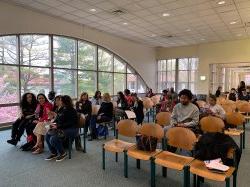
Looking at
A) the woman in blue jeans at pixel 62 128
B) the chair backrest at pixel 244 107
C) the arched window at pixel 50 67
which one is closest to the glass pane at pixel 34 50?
the arched window at pixel 50 67

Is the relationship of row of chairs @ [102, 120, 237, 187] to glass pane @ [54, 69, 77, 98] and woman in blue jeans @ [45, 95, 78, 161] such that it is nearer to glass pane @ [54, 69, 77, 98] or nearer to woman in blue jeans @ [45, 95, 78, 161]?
woman in blue jeans @ [45, 95, 78, 161]

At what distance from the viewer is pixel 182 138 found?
3119 mm

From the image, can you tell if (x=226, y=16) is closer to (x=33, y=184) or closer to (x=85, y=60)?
(x=85, y=60)

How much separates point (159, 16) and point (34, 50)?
14.0 ft

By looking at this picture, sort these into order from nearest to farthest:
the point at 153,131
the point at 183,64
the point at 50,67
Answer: the point at 153,131 → the point at 50,67 → the point at 183,64

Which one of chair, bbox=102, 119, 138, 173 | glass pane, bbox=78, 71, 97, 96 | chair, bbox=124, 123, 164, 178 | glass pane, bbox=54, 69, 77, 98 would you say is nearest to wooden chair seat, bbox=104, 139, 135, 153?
chair, bbox=102, 119, 138, 173

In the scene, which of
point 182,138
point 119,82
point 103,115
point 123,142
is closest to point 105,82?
point 119,82

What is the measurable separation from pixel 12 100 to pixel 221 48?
9.78 m

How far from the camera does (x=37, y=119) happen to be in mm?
4875

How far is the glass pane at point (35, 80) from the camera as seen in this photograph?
23.0 feet

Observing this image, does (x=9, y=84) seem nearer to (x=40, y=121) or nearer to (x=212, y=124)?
(x=40, y=121)

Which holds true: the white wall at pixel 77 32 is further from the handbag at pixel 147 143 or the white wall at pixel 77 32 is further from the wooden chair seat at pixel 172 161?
the wooden chair seat at pixel 172 161

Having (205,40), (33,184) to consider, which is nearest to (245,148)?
(33,184)

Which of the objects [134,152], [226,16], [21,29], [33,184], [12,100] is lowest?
[33,184]
